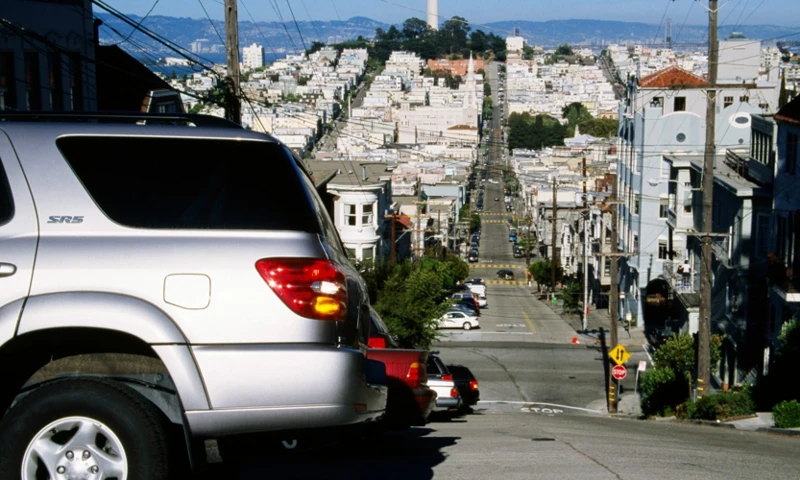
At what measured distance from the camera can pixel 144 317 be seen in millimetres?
5078

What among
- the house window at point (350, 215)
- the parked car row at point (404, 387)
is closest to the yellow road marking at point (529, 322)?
the house window at point (350, 215)

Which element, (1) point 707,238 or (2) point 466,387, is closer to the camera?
(2) point 466,387

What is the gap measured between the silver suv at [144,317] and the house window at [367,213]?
46384 mm

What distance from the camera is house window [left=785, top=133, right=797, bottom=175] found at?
27.0 metres

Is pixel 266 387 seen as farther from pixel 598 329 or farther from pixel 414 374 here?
pixel 598 329

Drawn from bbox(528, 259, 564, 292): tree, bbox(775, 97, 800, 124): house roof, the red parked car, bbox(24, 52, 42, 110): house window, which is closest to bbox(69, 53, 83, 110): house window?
bbox(24, 52, 42, 110): house window

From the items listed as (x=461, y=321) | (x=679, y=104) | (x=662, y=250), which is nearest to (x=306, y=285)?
(x=461, y=321)

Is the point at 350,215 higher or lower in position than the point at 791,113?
lower

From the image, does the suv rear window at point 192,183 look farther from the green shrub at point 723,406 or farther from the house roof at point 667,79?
the house roof at point 667,79

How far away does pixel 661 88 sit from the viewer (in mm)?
52250

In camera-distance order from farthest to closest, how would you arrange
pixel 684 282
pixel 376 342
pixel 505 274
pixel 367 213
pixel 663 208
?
pixel 505 274
pixel 367 213
pixel 663 208
pixel 684 282
pixel 376 342

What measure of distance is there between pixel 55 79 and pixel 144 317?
1870 cm

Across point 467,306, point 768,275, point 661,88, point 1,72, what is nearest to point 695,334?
point 768,275

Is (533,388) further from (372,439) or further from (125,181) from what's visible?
(125,181)
